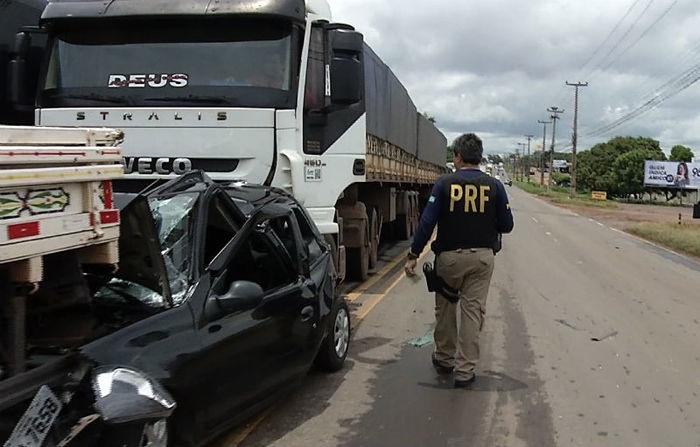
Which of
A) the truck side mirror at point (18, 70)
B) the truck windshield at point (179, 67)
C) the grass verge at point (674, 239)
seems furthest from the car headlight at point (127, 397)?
the grass verge at point (674, 239)

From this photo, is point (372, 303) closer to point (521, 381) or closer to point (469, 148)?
point (521, 381)

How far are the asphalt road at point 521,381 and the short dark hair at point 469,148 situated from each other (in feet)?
6.00

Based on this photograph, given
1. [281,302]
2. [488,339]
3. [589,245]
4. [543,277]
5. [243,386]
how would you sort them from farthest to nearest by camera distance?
1. [589,245]
2. [543,277]
3. [488,339]
4. [281,302]
5. [243,386]

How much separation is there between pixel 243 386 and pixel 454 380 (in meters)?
2.21

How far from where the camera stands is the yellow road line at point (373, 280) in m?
9.88

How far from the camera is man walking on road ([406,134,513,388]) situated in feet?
19.0

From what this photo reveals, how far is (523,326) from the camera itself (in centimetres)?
820

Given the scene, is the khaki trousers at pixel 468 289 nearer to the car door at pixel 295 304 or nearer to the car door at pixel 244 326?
the car door at pixel 295 304

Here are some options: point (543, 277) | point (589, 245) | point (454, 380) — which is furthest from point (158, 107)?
point (589, 245)

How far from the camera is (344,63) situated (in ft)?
25.5

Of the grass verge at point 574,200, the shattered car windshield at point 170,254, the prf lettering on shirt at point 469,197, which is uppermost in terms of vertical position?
the prf lettering on shirt at point 469,197

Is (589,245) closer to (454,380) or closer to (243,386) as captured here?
(454,380)

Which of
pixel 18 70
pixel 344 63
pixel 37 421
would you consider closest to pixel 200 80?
pixel 344 63

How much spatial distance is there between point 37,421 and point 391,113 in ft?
36.4
